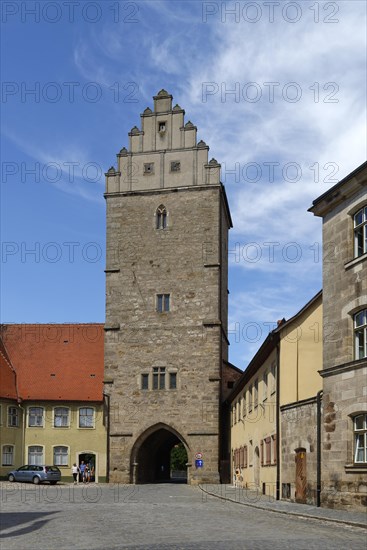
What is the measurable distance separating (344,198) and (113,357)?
29697 millimetres

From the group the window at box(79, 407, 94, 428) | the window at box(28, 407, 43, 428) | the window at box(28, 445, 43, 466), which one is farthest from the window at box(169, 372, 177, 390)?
the window at box(28, 445, 43, 466)

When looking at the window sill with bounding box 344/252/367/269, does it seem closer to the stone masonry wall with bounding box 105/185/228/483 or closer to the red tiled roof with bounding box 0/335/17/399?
the stone masonry wall with bounding box 105/185/228/483

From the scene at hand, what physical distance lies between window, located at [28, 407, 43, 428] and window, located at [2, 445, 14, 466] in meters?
1.79

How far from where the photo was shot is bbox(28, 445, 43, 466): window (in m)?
Answer: 49.8

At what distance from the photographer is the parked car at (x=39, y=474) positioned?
1727 inches

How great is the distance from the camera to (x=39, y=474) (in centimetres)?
4400

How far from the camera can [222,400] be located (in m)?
50.2

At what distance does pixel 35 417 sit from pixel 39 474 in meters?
6.85

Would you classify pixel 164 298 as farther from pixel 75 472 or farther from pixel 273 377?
pixel 273 377

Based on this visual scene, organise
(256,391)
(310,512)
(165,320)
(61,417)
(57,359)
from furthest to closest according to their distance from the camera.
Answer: (57,359)
(61,417)
(165,320)
(256,391)
(310,512)

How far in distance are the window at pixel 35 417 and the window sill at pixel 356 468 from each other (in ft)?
105

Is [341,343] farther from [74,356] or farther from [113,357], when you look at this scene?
[74,356]

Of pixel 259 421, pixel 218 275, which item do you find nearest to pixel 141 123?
pixel 218 275

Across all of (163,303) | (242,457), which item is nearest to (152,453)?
(163,303)
